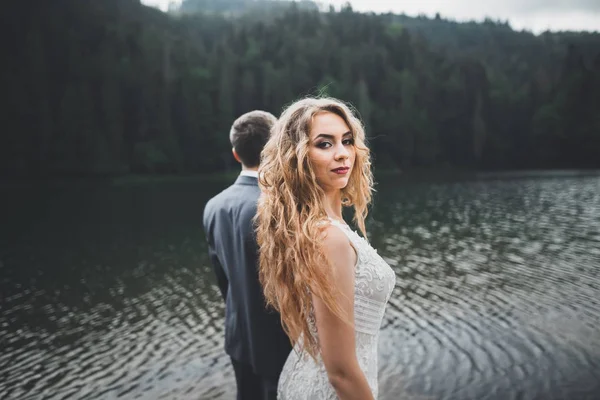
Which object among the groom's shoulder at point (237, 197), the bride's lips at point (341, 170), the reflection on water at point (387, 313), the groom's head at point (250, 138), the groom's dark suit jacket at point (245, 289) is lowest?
the reflection on water at point (387, 313)

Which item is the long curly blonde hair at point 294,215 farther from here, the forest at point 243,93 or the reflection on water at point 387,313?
the forest at point 243,93

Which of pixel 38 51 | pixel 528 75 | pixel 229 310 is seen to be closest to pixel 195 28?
pixel 38 51

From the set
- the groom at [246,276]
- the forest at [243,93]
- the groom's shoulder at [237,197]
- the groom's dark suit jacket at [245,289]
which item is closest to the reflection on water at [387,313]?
the groom at [246,276]

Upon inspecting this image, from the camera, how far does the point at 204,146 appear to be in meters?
59.8

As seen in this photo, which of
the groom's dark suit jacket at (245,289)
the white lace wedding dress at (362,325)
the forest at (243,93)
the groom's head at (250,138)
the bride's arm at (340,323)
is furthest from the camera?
the forest at (243,93)

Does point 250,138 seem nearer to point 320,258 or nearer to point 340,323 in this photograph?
point 320,258

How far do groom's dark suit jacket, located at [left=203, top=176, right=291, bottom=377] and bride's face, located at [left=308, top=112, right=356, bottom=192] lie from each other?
2.70 feet

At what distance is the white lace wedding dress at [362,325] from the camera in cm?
170

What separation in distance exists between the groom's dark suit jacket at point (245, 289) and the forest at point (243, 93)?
5221 cm

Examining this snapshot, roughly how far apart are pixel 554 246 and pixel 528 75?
82.1 meters

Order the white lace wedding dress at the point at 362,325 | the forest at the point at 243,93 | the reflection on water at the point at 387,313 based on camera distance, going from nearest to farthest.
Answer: the white lace wedding dress at the point at 362,325 → the reflection on water at the point at 387,313 → the forest at the point at 243,93

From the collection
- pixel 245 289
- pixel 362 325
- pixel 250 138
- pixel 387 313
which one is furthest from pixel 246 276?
pixel 387 313

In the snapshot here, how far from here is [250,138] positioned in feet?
9.89

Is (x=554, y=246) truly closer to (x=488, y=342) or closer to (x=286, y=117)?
(x=488, y=342)
